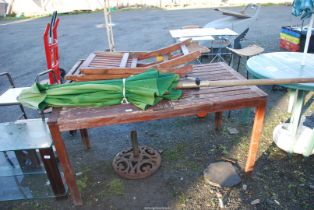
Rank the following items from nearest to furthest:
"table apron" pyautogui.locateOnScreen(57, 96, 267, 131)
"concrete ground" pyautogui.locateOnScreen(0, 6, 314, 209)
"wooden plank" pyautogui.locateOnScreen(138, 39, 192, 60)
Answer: "table apron" pyautogui.locateOnScreen(57, 96, 267, 131) → "concrete ground" pyautogui.locateOnScreen(0, 6, 314, 209) → "wooden plank" pyautogui.locateOnScreen(138, 39, 192, 60)

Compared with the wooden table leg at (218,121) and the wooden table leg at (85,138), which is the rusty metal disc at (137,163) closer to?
the wooden table leg at (85,138)

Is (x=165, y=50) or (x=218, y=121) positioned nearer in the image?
(x=165, y=50)

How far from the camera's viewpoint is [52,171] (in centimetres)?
252

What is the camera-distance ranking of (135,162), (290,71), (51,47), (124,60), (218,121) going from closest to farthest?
1. (290,71)
2. (124,60)
3. (135,162)
4. (218,121)
5. (51,47)

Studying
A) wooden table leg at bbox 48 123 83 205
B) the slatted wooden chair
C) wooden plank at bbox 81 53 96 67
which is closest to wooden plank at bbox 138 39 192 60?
the slatted wooden chair

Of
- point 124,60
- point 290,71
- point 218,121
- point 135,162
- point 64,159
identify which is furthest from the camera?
point 218,121

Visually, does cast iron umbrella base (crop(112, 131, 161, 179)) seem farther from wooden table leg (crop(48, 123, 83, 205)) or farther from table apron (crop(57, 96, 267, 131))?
table apron (crop(57, 96, 267, 131))

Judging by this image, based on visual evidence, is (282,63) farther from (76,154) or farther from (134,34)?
(134,34)

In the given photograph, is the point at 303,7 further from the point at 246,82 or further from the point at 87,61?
the point at 87,61

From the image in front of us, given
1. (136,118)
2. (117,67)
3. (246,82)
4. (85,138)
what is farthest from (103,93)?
(85,138)

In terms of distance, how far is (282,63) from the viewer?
2.98m

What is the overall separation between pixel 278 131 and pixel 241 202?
1225mm

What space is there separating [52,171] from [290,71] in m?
2.80

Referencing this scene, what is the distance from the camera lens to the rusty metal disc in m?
2.90
